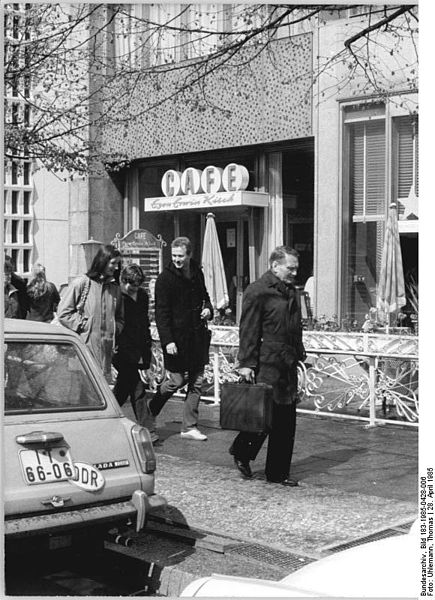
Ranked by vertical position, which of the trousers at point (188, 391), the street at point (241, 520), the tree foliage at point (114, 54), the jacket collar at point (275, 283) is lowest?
the street at point (241, 520)

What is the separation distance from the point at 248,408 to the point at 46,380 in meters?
2.04

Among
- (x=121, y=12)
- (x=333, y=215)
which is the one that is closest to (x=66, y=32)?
(x=121, y=12)

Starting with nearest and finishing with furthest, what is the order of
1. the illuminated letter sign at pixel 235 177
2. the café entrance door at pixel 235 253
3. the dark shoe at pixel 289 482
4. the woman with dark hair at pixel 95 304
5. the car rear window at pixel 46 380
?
the car rear window at pixel 46 380
the dark shoe at pixel 289 482
the woman with dark hair at pixel 95 304
the illuminated letter sign at pixel 235 177
the café entrance door at pixel 235 253

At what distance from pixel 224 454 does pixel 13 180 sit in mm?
11033

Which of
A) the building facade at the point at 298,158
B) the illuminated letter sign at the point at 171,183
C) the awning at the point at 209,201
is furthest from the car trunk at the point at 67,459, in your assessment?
the illuminated letter sign at the point at 171,183

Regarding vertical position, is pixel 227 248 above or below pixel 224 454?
above

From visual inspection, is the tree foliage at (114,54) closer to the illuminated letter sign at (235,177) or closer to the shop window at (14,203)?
the illuminated letter sign at (235,177)

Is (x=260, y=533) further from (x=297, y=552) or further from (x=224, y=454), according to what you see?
(x=224, y=454)

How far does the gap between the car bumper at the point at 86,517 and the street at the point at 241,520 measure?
38 cm

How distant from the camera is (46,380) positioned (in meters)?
5.73

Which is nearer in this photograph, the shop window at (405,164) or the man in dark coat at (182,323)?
the man in dark coat at (182,323)

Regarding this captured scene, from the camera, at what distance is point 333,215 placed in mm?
15602

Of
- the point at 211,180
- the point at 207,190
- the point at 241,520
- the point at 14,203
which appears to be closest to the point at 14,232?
the point at 14,203

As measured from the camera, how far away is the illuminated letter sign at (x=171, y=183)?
1823 cm
